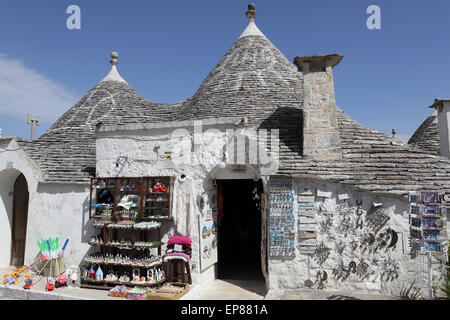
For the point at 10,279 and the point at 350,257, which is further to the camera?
the point at 10,279

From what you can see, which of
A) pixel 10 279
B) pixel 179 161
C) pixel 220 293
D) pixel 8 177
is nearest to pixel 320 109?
pixel 179 161

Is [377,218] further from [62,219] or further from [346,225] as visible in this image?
[62,219]

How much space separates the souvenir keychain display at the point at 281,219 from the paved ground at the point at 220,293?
81cm

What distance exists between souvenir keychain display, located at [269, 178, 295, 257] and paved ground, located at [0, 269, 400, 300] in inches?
31.9

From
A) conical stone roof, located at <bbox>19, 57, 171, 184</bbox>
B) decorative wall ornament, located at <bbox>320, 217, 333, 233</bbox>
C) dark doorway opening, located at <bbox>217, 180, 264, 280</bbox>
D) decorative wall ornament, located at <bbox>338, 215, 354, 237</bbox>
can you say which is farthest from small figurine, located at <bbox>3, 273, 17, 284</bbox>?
decorative wall ornament, located at <bbox>338, 215, 354, 237</bbox>

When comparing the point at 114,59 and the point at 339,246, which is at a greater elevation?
the point at 114,59

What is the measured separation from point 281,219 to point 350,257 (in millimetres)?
1492

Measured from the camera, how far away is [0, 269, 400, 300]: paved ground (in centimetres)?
604

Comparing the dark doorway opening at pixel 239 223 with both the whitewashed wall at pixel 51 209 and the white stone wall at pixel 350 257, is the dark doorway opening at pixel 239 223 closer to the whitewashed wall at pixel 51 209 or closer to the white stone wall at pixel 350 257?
the white stone wall at pixel 350 257

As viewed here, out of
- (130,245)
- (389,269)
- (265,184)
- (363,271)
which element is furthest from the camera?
(130,245)

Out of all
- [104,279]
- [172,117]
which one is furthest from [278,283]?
[172,117]

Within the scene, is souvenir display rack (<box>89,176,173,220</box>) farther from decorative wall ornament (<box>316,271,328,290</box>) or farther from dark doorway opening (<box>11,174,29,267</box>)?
dark doorway opening (<box>11,174,29,267</box>)

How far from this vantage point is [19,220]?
9664 millimetres
